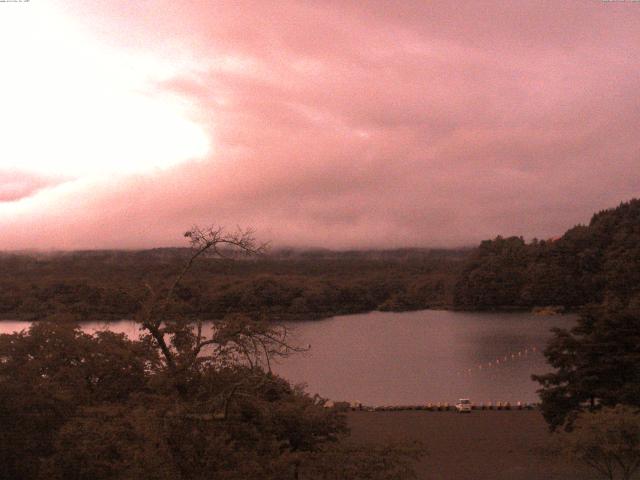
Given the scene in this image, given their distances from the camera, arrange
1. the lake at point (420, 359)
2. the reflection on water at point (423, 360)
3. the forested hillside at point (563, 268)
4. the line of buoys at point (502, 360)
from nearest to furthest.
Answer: the lake at point (420, 359) < the reflection on water at point (423, 360) < the line of buoys at point (502, 360) < the forested hillside at point (563, 268)

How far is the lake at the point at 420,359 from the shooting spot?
3241 cm

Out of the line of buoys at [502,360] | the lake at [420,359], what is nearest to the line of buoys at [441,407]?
the lake at [420,359]

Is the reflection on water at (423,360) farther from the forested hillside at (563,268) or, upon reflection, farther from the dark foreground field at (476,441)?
the forested hillside at (563,268)

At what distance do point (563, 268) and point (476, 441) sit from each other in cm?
6393

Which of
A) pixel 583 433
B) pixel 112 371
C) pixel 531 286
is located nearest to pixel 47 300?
pixel 112 371

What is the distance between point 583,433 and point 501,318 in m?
60.8

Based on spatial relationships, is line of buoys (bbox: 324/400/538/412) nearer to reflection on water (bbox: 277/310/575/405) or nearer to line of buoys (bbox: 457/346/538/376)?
reflection on water (bbox: 277/310/575/405)

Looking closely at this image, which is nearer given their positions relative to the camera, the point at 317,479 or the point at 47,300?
the point at 317,479

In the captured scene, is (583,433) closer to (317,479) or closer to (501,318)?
(317,479)

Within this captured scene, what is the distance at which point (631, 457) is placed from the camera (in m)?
13.1

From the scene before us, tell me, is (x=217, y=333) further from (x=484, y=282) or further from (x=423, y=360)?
(x=484, y=282)

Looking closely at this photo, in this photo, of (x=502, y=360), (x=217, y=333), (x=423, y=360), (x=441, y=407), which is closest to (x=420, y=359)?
(x=423, y=360)

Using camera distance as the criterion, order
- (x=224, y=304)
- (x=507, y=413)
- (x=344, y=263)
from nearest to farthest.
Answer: (x=507, y=413) < (x=224, y=304) < (x=344, y=263)

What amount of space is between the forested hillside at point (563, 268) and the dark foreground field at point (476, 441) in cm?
5242
